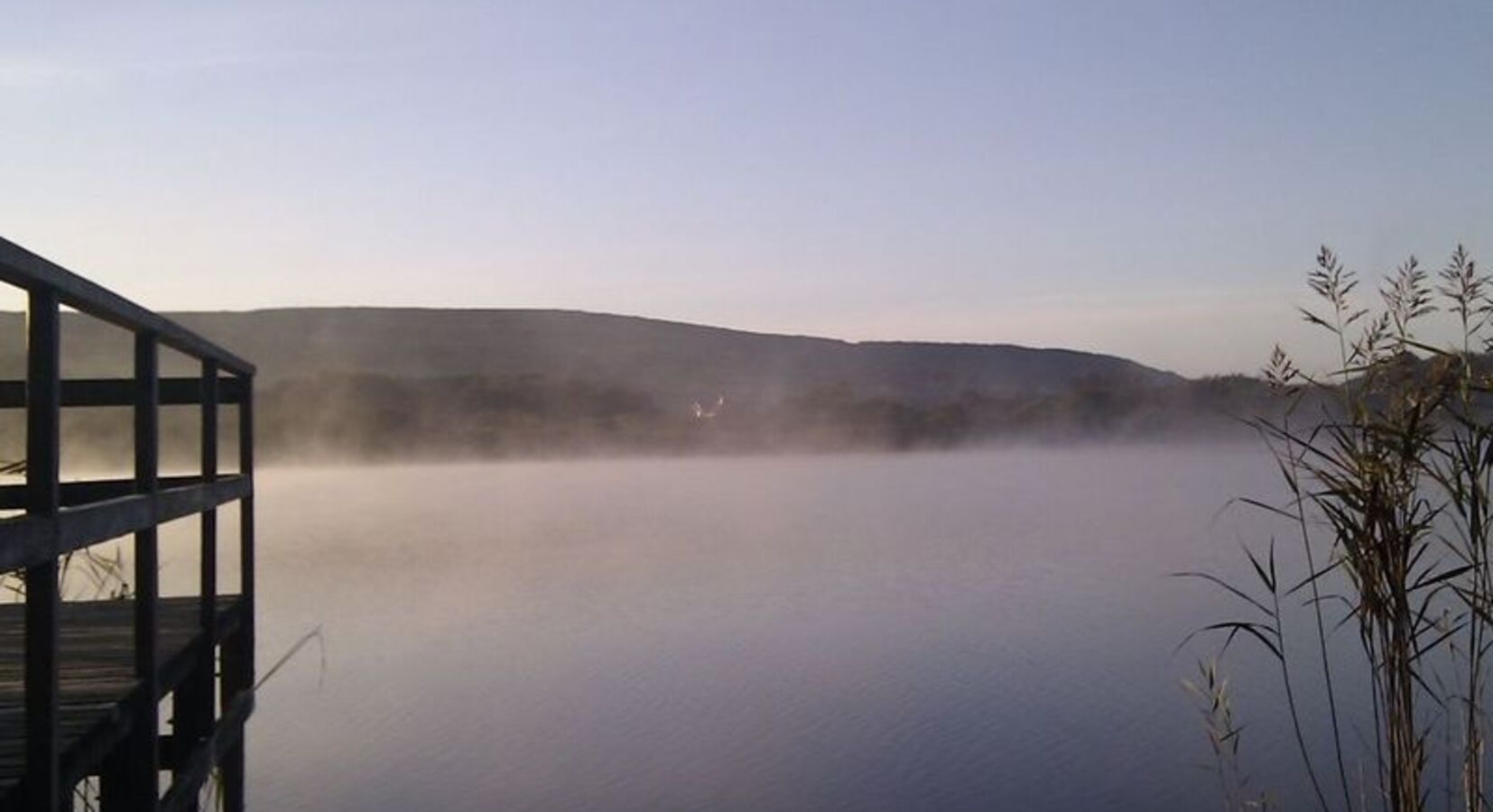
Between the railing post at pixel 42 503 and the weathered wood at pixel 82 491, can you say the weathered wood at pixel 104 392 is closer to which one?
the weathered wood at pixel 82 491

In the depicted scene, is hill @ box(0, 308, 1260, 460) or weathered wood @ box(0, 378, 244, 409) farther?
hill @ box(0, 308, 1260, 460)

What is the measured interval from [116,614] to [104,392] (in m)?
0.76

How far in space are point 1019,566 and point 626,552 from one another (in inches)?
143

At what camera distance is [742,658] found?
8.90m

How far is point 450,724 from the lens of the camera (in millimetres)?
7277

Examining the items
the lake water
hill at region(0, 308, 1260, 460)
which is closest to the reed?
the lake water

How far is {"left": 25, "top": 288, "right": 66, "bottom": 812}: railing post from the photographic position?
8.10 feet

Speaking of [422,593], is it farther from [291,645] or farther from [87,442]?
[87,442]

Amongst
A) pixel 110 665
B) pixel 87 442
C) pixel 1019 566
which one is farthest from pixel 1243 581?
pixel 87 442

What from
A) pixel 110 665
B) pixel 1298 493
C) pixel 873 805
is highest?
pixel 1298 493

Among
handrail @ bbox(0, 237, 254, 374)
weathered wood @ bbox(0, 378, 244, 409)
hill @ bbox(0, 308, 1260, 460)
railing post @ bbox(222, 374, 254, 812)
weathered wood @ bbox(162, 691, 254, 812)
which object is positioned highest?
hill @ bbox(0, 308, 1260, 460)

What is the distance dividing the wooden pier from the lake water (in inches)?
46.0

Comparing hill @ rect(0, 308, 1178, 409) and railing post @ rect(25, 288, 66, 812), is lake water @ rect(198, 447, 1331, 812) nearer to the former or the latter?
railing post @ rect(25, 288, 66, 812)

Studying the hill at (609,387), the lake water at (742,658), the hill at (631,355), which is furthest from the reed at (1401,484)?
the hill at (631,355)
